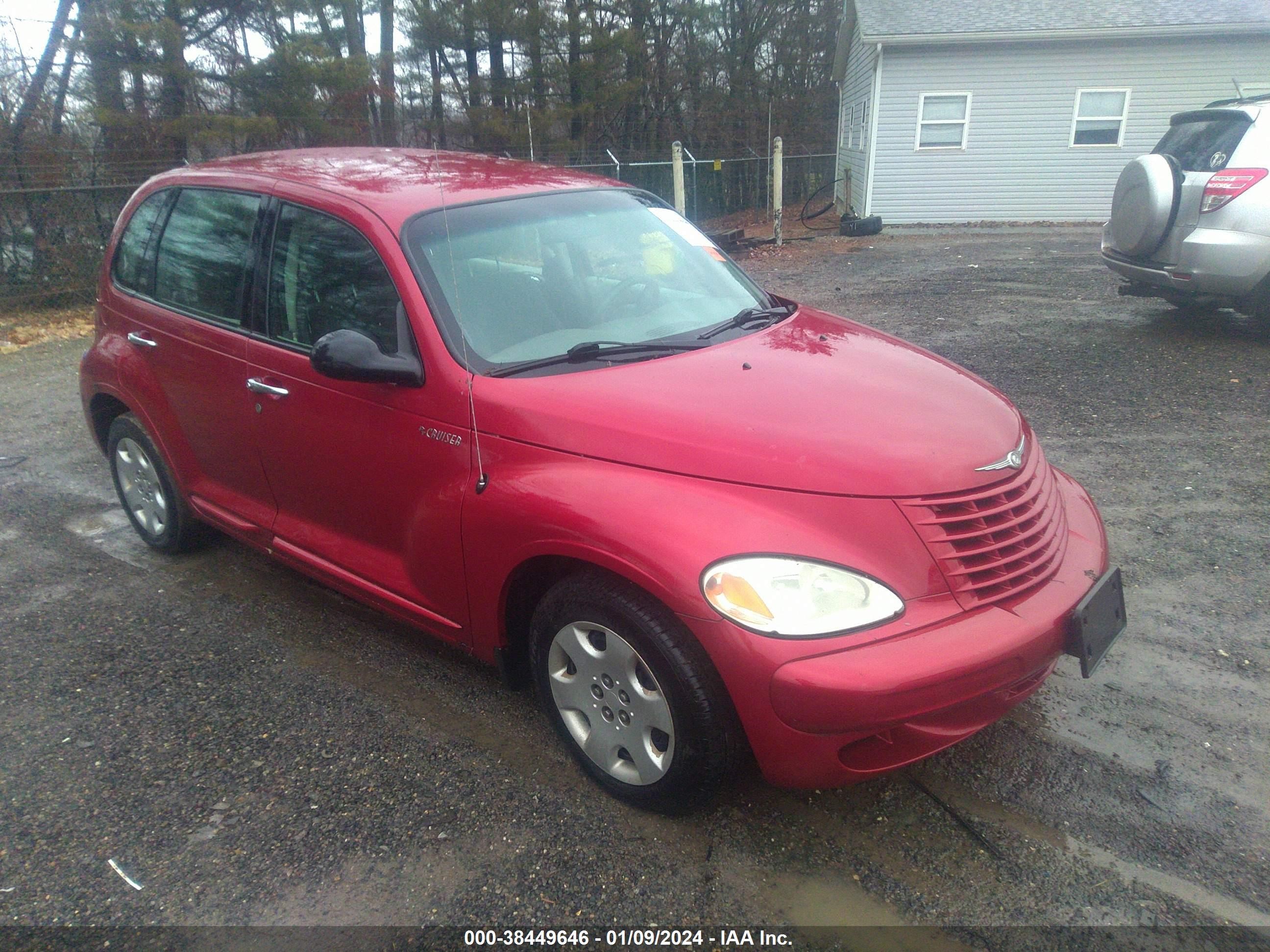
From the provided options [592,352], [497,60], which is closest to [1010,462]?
[592,352]

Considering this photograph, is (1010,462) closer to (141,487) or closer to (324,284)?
(324,284)

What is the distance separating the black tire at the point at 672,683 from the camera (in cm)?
239

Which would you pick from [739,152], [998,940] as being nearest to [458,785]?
[998,940]

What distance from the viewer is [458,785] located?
113 inches

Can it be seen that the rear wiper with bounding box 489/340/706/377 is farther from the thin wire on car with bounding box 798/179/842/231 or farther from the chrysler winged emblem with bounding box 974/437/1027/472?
the thin wire on car with bounding box 798/179/842/231

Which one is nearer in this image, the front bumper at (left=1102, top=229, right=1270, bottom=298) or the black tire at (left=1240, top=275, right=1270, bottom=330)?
the front bumper at (left=1102, top=229, right=1270, bottom=298)

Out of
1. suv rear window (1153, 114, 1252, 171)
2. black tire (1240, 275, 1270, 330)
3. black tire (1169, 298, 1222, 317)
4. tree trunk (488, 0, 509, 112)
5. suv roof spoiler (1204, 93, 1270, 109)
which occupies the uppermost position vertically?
tree trunk (488, 0, 509, 112)

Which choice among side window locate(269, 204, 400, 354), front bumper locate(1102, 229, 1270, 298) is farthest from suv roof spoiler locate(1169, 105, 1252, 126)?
side window locate(269, 204, 400, 354)

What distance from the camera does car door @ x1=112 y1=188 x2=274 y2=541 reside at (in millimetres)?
3645

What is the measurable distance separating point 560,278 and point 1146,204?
6.32 metres

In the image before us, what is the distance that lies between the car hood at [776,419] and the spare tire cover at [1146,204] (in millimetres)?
5522

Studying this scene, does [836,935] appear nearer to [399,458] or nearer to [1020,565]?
[1020,565]

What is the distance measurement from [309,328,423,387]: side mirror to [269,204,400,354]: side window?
0.16 meters

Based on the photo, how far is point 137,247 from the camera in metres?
4.27
